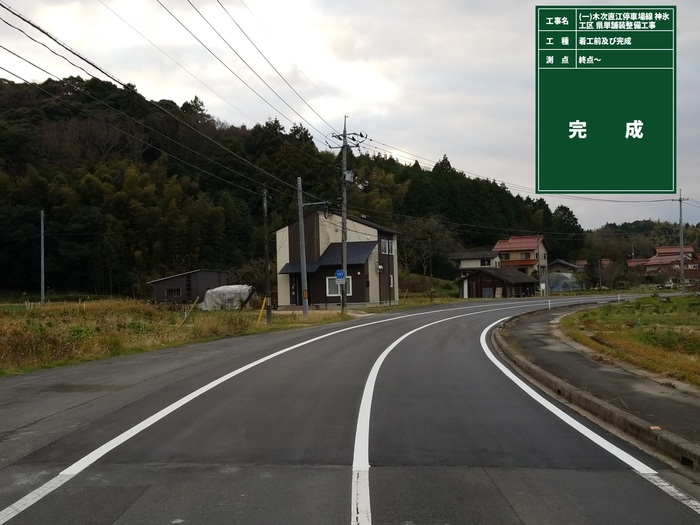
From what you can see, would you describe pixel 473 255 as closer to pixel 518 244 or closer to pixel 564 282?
pixel 518 244

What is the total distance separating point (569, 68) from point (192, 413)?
27.6ft

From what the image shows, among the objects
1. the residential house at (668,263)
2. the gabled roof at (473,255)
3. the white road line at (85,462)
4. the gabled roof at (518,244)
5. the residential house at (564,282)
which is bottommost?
the residential house at (564,282)

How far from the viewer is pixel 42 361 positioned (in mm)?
15273

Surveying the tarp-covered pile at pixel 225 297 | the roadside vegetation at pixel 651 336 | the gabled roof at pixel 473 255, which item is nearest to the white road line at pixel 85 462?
the roadside vegetation at pixel 651 336

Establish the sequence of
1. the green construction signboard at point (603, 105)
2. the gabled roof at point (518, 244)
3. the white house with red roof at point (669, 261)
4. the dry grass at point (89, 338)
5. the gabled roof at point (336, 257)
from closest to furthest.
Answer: the green construction signboard at point (603, 105) < the dry grass at point (89, 338) < the gabled roof at point (336, 257) < the white house with red roof at point (669, 261) < the gabled roof at point (518, 244)

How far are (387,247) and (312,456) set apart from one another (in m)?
53.8

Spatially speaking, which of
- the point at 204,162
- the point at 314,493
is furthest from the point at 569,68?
the point at 204,162

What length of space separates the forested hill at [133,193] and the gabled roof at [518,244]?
12098mm

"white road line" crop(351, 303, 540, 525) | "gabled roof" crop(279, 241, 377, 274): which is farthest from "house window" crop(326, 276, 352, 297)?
"white road line" crop(351, 303, 540, 525)

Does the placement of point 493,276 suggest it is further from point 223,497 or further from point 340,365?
point 223,497

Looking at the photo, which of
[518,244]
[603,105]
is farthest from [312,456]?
[518,244]

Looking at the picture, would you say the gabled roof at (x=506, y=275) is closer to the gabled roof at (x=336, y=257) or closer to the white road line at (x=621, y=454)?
the gabled roof at (x=336, y=257)

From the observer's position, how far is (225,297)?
176 ft

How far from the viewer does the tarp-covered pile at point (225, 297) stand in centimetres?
5291
